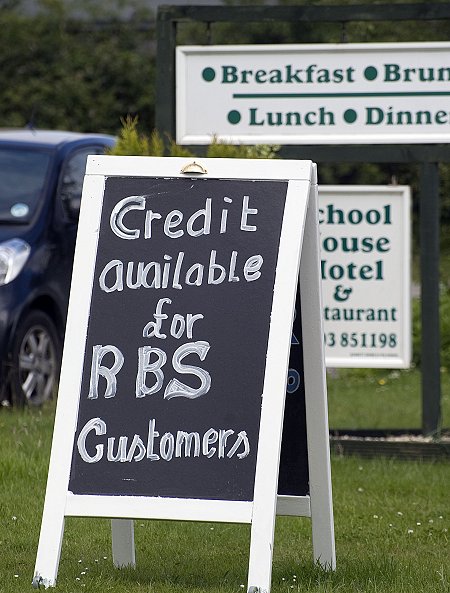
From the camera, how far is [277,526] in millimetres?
5559

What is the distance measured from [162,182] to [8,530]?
165 cm

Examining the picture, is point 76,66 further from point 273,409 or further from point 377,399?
point 273,409

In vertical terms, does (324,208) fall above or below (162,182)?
above

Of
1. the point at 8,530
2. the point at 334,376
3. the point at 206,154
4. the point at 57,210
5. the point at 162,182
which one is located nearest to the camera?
the point at 162,182

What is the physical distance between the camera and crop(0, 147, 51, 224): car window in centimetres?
866

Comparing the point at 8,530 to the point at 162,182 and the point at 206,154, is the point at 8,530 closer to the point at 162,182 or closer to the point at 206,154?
the point at 162,182

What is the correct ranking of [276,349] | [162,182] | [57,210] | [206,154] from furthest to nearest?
1. [57,210]
2. [206,154]
3. [162,182]
4. [276,349]

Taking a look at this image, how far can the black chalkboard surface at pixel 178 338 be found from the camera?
4.20m

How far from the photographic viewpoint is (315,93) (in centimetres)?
718

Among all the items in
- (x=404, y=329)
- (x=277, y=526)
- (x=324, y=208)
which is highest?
(x=324, y=208)

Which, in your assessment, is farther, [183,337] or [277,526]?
[277,526]

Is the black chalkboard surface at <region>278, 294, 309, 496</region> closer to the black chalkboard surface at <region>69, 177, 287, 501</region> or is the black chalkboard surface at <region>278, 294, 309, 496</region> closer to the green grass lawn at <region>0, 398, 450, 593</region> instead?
the green grass lawn at <region>0, 398, 450, 593</region>

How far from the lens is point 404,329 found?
7.32m

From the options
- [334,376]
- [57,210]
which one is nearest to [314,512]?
[57,210]
